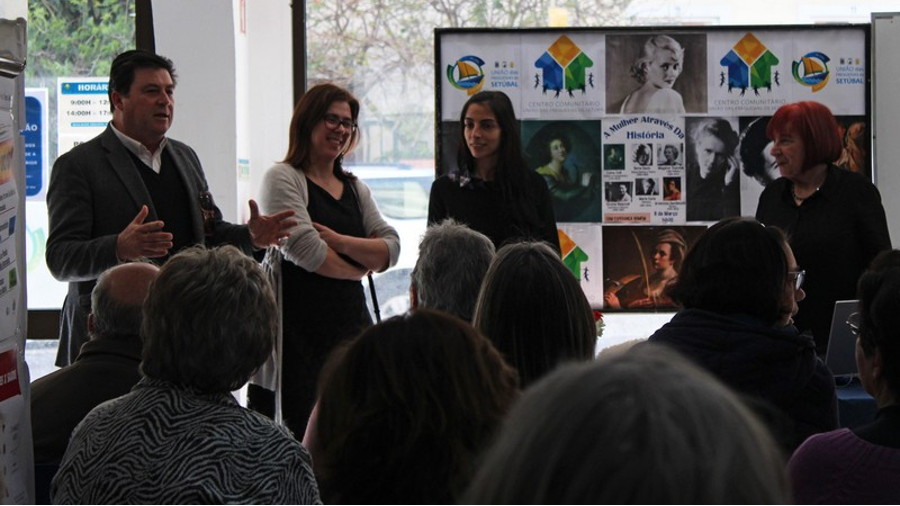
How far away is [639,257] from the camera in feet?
17.2

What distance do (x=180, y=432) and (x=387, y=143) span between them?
3.96 metres

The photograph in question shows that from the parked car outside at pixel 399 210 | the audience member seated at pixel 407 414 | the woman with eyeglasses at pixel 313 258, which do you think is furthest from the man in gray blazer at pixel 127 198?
the audience member seated at pixel 407 414

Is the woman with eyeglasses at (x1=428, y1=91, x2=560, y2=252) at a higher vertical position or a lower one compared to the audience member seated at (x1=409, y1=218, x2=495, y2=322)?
higher

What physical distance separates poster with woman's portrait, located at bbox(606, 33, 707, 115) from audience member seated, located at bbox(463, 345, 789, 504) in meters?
4.64

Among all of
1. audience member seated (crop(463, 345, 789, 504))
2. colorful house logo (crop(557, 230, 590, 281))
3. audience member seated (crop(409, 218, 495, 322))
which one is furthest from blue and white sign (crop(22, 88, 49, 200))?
audience member seated (crop(463, 345, 789, 504))

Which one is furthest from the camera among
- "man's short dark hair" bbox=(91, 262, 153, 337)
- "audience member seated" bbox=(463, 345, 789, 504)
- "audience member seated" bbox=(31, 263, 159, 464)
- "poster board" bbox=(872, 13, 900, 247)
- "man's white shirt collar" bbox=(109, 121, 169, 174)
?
"poster board" bbox=(872, 13, 900, 247)

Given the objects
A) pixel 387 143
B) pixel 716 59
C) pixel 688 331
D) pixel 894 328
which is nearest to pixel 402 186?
pixel 387 143

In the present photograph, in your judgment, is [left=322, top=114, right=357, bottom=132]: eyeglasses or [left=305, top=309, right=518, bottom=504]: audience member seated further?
[left=322, top=114, right=357, bottom=132]: eyeglasses

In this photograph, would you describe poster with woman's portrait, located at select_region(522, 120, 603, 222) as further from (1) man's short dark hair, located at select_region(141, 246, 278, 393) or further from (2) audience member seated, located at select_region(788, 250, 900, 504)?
(1) man's short dark hair, located at select_region(141, 246, 278, 393)

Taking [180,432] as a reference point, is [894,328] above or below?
above

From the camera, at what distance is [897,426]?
75.3 inches

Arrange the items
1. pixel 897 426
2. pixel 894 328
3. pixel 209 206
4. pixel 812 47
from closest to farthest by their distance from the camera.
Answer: pixel 897 426, pixel 894 328, pixel 209 206, pixel 812 47

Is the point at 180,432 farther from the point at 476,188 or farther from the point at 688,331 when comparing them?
the point at 476,188

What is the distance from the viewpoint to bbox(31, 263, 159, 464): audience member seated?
2.47 meters
